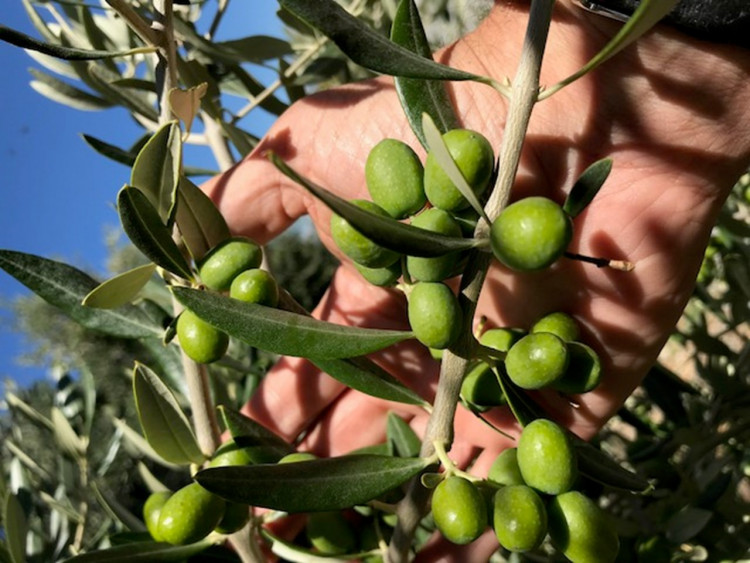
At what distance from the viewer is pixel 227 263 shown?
1.07 metres

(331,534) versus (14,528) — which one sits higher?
(14,528)

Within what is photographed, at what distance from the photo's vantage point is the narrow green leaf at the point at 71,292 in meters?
1.15

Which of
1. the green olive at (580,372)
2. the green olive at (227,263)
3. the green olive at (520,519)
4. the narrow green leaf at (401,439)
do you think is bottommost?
the narrow green leaf at (401,439)

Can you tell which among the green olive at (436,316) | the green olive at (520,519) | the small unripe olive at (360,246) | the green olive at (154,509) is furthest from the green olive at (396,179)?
Answer: the green olive at (154,509)

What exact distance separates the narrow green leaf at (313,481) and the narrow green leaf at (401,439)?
417 mm

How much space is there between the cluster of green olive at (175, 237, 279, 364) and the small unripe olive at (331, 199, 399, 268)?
160 millimetres

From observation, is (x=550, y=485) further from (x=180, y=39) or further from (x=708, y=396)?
(x=708, y=396)

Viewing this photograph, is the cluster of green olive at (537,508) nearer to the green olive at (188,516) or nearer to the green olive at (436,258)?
the green olive at (436,258)

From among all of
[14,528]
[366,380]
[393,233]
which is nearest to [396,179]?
[393,233]

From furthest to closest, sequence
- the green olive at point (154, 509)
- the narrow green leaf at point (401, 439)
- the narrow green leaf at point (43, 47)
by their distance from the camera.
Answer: the narrow green leaf at point (401, 439)
the green olive at point (154, 509)
the narrow green leaf at point (43, 47)

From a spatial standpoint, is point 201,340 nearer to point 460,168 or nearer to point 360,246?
point 360,246

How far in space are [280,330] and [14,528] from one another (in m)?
0.79

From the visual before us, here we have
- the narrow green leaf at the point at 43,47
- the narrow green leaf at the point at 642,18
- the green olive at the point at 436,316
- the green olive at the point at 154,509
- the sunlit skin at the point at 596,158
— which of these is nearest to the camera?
the narrow green leaf at the point at 642,18

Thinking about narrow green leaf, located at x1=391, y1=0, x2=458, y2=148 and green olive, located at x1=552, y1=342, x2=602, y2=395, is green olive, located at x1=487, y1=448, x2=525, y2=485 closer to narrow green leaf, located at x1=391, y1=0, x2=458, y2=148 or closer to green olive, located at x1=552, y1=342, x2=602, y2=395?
green olive, located at x1=552, y1=342, x2=602, y2=395
